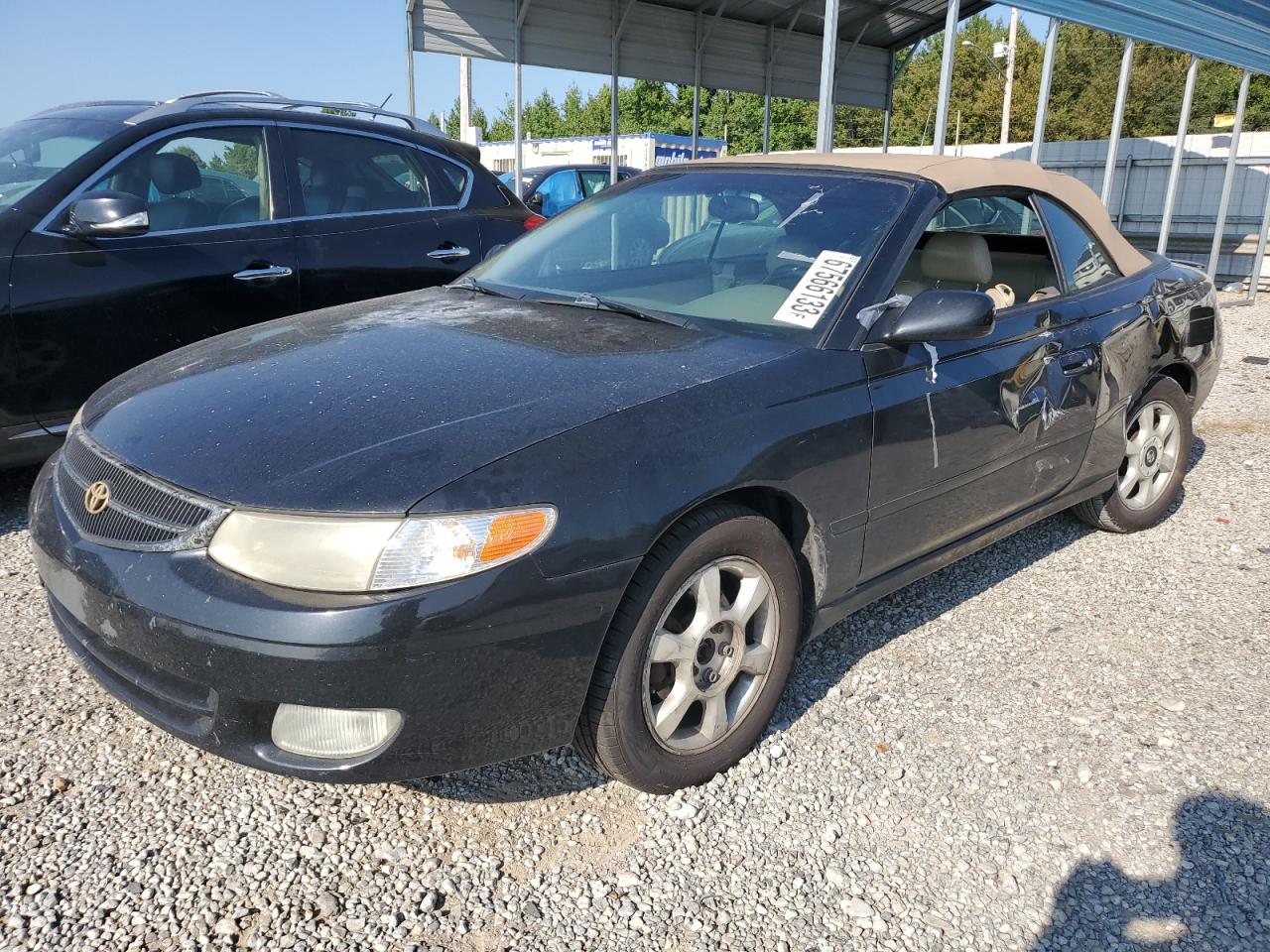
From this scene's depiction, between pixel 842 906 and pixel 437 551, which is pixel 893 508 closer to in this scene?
pixel 842 906

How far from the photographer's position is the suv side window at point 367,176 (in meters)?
4.77

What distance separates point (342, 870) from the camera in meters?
2.24

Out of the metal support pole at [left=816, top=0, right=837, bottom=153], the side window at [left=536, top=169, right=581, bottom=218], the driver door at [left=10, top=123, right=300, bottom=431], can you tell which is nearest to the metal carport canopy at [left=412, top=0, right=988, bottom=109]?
the side window at [left=536, top=169, right=581, bottom=218]

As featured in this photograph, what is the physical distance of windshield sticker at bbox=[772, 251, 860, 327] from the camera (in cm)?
288

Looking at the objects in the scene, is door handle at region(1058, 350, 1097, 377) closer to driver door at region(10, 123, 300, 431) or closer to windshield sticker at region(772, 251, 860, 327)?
windshield sticker at region(772, 251, 860, 327)

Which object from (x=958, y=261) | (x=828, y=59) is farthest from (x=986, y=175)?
(x=828, y=59)

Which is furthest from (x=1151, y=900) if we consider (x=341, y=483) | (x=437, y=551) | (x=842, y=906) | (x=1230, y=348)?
(x=1230, y=348)

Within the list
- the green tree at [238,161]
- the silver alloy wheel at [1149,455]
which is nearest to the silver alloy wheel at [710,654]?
the silver alloy wheel at [1149,455]

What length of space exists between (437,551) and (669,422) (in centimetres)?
66

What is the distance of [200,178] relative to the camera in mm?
4469

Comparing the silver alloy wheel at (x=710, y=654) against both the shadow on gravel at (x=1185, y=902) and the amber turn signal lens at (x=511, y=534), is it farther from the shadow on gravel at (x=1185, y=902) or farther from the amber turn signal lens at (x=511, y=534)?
the shadow on gravel at (x=1185, y=902)

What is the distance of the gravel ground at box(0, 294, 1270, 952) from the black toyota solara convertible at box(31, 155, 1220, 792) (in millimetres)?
259

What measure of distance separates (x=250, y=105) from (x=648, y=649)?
3715 millimetres

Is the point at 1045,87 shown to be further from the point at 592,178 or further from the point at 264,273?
the point at 264,273
